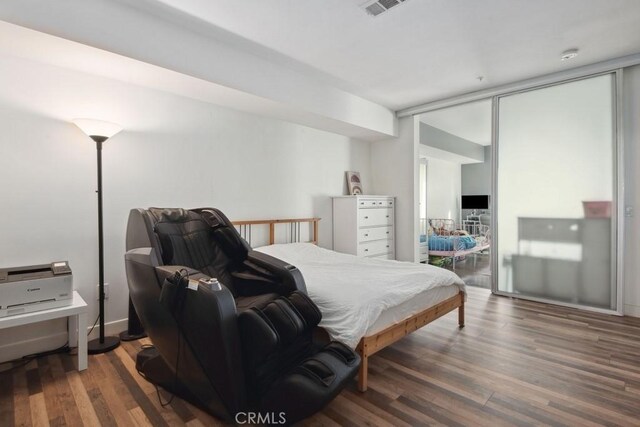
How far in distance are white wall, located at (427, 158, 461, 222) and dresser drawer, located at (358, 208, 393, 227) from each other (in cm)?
291

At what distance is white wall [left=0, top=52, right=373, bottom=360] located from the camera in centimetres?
232

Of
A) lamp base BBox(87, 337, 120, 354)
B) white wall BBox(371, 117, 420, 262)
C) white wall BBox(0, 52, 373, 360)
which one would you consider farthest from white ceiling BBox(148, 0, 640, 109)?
lamp base BBox(87, 337, 120, 354)

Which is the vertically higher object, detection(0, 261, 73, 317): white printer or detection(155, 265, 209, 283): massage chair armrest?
detection(155, 265, 209, 283): massage chair armrest

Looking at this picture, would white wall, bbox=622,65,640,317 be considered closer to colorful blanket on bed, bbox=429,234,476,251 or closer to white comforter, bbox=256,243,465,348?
white comforter, bbox=256,243,465,348

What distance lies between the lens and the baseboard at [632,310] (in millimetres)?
3189

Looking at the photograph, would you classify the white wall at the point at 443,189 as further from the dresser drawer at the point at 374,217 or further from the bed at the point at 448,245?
the dresser drawer at the point at 374,217

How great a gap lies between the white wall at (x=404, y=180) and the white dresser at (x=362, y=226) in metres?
0.21

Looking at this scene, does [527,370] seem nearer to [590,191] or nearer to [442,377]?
[442,377]

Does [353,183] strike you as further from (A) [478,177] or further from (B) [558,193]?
(A) [478,177]

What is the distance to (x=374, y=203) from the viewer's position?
4.65 metres

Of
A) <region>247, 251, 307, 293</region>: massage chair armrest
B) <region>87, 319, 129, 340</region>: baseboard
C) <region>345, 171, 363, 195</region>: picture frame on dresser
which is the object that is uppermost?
<region>345, 171, 363, 195</region>: picture frame on dresser

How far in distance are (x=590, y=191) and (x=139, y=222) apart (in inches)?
168

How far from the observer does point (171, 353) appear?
1777 millimetres

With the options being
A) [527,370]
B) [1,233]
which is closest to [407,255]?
[527,370]
